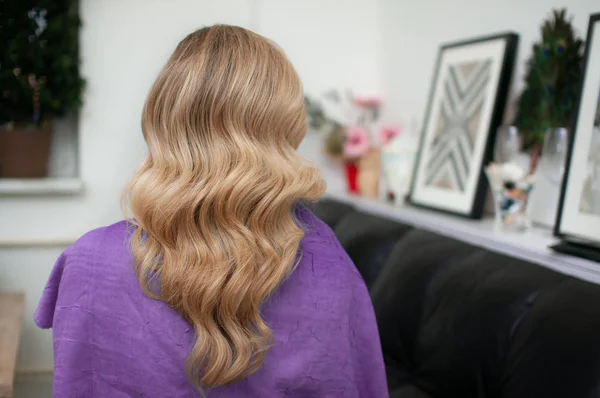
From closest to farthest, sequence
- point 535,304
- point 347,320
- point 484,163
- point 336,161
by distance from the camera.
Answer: point 347,320, point 535,304, point 484,163, point 336,161

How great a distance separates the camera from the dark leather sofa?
3.84 feet

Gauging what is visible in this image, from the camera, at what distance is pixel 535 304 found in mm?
1300

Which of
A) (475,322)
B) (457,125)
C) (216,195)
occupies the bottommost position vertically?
(475,322)

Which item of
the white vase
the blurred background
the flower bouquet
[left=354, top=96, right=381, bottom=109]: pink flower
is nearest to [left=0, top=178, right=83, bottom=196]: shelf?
the blurred background

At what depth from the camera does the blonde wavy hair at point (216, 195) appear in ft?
3.37

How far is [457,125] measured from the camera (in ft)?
7.22

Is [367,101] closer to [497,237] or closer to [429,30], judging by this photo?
[429,30]

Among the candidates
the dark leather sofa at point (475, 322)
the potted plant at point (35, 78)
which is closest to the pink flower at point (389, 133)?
the dark leather sofa at point (475, 322)

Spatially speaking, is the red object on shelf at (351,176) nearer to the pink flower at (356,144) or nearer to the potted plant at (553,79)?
the pink flower at (356,144)

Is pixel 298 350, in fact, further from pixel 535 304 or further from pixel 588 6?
pixel 588 6

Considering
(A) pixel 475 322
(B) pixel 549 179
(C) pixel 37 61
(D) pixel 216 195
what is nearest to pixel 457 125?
(B) pixel 549 179

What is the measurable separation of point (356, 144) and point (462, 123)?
699 mm

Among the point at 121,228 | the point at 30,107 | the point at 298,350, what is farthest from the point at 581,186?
the point at 30,107

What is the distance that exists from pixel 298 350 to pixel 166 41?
196 centimetres
